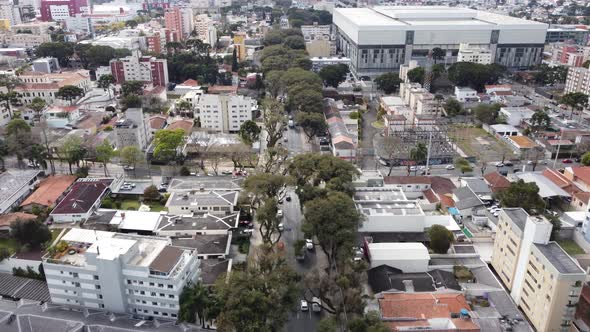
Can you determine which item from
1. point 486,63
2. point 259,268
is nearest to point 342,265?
point 259,268

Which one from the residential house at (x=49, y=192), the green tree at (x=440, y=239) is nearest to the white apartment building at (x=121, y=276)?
the residential house at (x=49, y=192)

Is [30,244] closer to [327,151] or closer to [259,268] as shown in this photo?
[259,268]

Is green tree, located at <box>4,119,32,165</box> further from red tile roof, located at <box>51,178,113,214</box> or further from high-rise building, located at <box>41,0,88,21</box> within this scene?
high-rise building, located at <box>41,0,88,21</box>

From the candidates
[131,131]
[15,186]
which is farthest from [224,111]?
[15,186]

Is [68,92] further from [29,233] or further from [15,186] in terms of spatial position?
[29,233]

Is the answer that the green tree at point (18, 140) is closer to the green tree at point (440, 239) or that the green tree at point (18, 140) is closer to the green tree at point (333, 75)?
the green tree at point (440, 239)

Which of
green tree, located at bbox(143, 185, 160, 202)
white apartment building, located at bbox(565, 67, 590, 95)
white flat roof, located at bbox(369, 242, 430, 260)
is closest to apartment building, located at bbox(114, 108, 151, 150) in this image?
green tree, located at bbox(143, 185, 160, 202)
